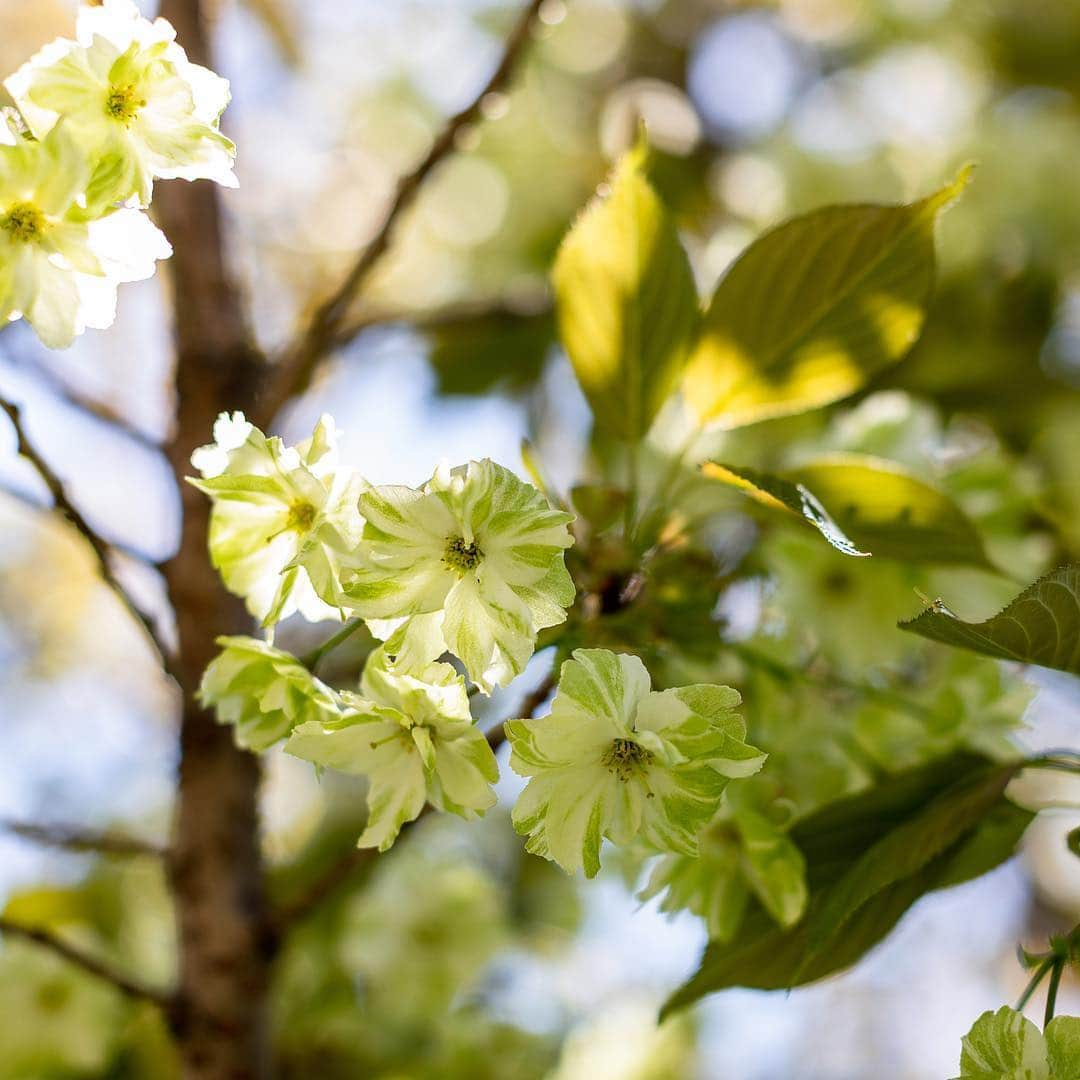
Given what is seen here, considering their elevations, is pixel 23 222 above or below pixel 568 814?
above

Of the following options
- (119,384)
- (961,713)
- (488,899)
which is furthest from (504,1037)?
(119,384)

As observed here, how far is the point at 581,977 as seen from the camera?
1.69m

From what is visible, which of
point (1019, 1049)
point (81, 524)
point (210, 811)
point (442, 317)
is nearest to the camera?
point (1019, 1049)

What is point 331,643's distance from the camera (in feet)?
2.07

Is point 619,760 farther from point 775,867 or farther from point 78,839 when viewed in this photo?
point 78,839

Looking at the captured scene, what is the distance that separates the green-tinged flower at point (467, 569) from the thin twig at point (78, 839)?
37 cm

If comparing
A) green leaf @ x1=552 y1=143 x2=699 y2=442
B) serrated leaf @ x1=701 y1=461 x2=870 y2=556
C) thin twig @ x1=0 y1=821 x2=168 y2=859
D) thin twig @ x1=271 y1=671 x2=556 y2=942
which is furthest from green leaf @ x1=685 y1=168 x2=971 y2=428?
thin twig @ x1=0 y1=821 x2=168 y2=859

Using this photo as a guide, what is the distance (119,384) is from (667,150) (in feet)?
3.06

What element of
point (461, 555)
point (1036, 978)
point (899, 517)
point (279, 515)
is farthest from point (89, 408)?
point (1036, 978)

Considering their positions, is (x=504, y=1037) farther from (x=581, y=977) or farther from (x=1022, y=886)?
(x=1022, y=886)

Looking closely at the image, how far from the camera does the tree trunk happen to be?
0.85 m

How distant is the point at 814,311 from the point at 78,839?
59cm

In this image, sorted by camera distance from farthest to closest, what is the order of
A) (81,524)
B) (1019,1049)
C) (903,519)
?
1. (903,519)
2. (81,524)
3. (1019,1049)

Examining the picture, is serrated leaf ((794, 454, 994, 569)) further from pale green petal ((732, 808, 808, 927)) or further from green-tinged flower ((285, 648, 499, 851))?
green-tinged flower ((285, 648, 499, 851))
